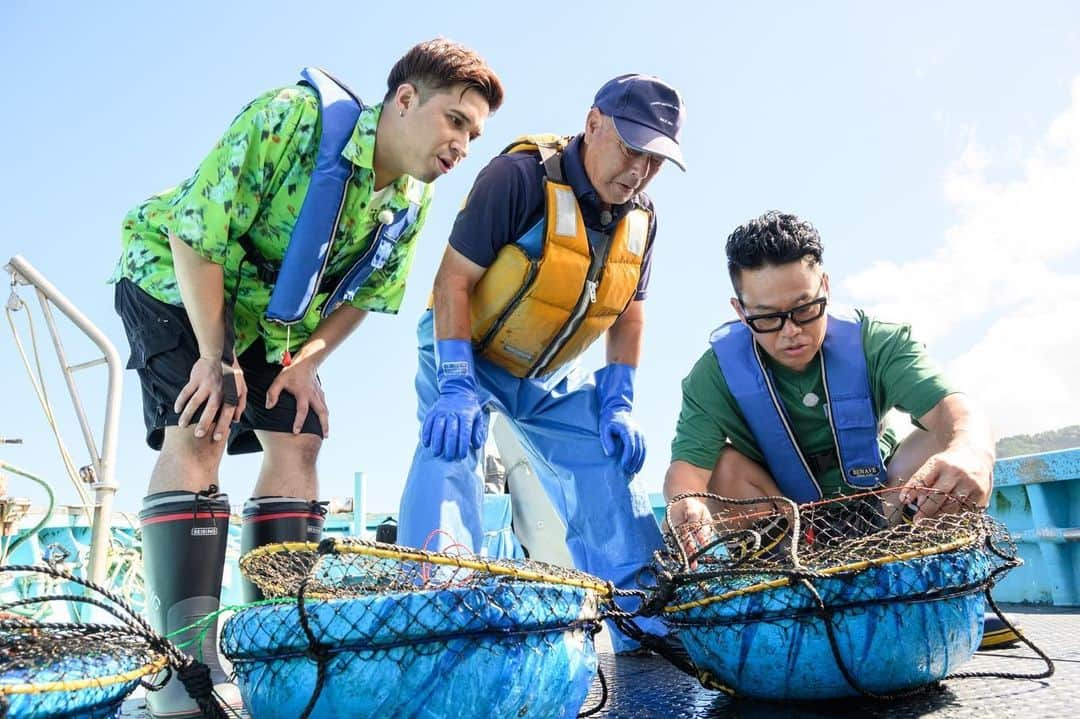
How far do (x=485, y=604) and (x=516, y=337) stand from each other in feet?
5.31

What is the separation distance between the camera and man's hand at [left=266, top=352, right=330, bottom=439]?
8.79 ft

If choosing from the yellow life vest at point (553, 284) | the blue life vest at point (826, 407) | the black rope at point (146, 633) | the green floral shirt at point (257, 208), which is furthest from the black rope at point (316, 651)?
the blue life vest at point (826, 407)

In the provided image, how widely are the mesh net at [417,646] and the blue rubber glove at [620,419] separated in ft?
4.70

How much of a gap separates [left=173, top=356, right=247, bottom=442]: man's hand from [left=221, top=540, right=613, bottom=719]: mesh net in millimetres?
916

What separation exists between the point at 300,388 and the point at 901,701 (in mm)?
1901

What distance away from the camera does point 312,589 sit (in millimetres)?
1737

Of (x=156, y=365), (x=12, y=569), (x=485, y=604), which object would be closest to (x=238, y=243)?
(x=156, y=365)

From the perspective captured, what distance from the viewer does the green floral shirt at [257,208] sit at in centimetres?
232

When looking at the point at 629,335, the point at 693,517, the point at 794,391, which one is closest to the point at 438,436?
the point at 693,517

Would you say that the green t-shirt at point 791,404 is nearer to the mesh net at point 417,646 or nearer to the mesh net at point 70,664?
the mesh net at point 417,646

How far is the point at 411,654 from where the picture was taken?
133cm

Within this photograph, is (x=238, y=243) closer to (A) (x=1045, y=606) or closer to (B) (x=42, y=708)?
(B) (x=42, y=708)

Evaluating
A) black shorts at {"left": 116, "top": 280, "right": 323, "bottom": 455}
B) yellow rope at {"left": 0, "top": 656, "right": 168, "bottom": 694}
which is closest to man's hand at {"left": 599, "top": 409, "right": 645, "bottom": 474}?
black shorts at {"left": 116, "top": 280, "right": 323, "bottom": 455}

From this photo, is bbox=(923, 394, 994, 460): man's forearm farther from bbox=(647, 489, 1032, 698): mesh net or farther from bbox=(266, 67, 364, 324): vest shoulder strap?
bbox=(266, 67, 364, 324): vest shoulder strap
